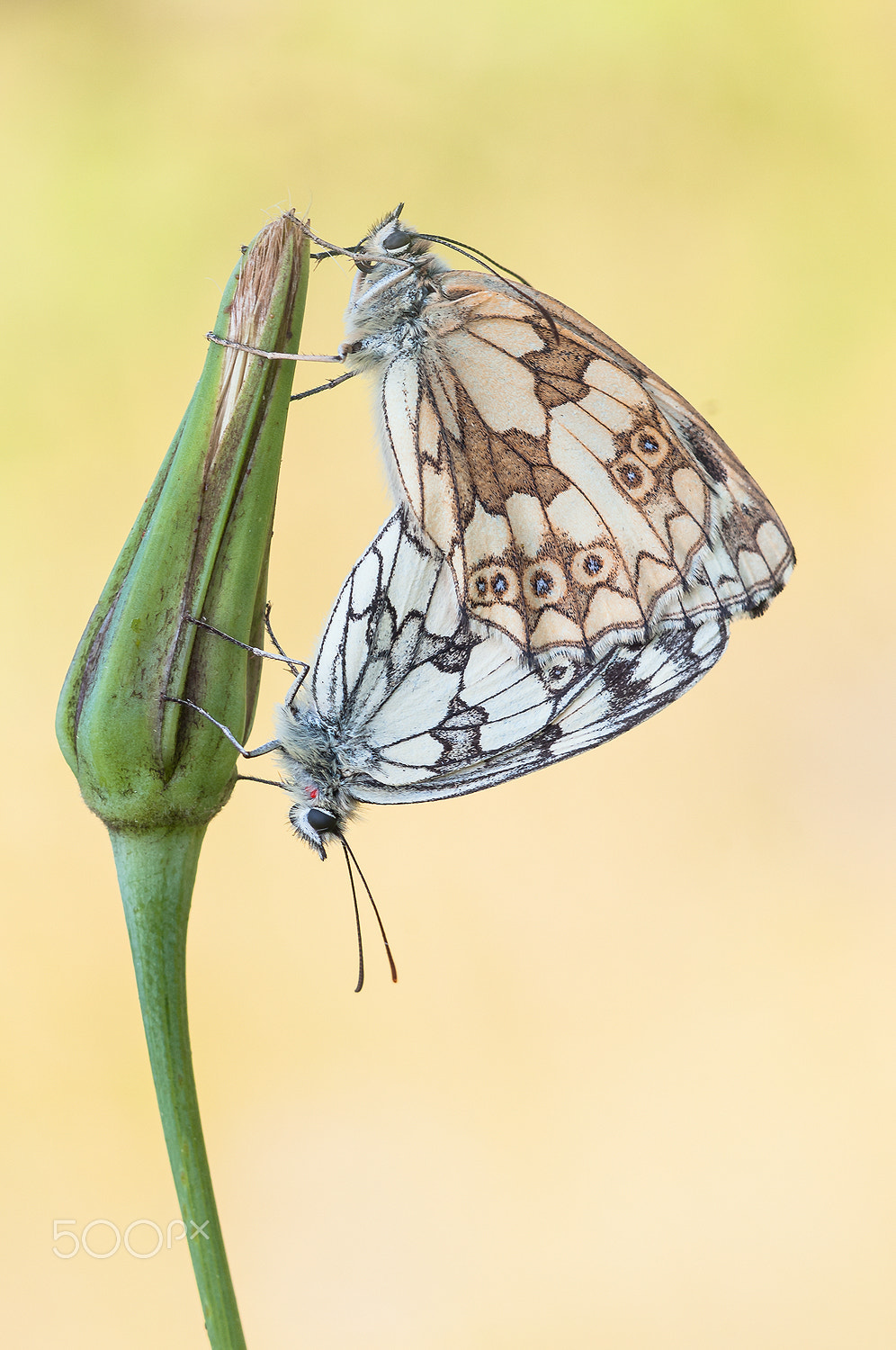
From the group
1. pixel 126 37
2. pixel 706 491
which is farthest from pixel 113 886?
pixel 126 37

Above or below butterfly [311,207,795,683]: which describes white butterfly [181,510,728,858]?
below

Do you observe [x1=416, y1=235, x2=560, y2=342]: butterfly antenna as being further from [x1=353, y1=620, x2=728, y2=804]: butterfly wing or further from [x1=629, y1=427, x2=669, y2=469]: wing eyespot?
[x1=353, y1=620, x2=728, y2=804]: butterfly wing

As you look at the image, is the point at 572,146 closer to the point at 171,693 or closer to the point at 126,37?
the point at 126,37

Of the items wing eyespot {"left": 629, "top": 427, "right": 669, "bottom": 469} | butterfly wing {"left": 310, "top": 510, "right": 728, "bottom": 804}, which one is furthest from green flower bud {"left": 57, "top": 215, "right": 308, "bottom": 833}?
wing eyespot {"left": 629, "top": 427, "right": 669, "bottom": 469}

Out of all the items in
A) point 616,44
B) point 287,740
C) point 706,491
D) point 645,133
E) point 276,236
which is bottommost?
point 287,740

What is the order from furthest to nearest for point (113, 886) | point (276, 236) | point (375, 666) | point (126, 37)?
1. point (126, 37)
2. point (113, 886)
3. point (375, 666)
4. point (276, 236)

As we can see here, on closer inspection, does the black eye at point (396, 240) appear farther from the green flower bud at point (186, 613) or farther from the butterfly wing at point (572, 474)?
the green flower bud at point (186, 613)

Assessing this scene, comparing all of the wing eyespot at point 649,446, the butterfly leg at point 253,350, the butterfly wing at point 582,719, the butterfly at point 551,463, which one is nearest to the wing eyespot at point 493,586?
the butterfly at point 551,463
